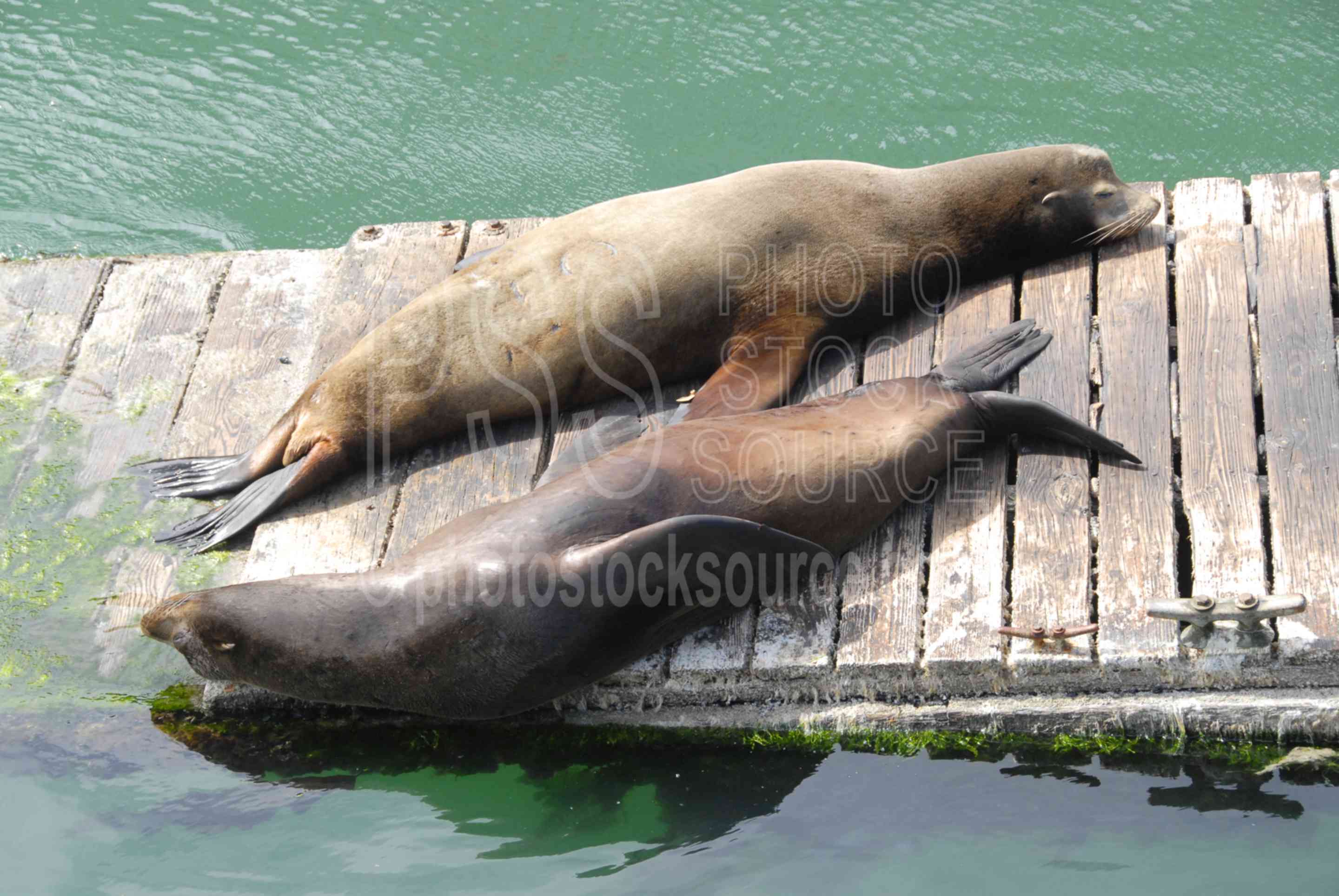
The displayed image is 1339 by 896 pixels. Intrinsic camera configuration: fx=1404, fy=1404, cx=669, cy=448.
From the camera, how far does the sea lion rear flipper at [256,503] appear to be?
450 cm

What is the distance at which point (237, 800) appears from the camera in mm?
3920

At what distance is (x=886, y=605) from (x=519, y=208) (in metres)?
3.38

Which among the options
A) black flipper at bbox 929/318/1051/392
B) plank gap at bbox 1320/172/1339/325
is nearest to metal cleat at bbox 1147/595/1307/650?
black flipper at bbox 929/318/1051/392

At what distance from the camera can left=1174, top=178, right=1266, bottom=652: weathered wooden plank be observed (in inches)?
148

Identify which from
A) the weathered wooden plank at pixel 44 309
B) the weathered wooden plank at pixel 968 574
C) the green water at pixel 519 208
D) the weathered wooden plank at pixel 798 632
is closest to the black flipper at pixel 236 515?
the green water at pixel 519 208

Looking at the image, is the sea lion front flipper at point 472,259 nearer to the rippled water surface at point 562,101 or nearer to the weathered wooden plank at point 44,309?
the rippled water surface at point 562,101

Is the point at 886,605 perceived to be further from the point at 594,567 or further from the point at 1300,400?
the point at 1300,400

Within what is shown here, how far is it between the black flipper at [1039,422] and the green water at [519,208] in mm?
932

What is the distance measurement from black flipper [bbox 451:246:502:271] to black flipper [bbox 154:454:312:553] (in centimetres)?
94

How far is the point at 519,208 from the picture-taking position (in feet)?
21.7

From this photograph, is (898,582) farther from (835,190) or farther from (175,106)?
(175,106)

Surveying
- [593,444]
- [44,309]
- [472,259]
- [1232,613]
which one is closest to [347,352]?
[472,259]

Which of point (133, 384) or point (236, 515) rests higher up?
point (133, 384)

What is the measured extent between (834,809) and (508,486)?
1.44m
